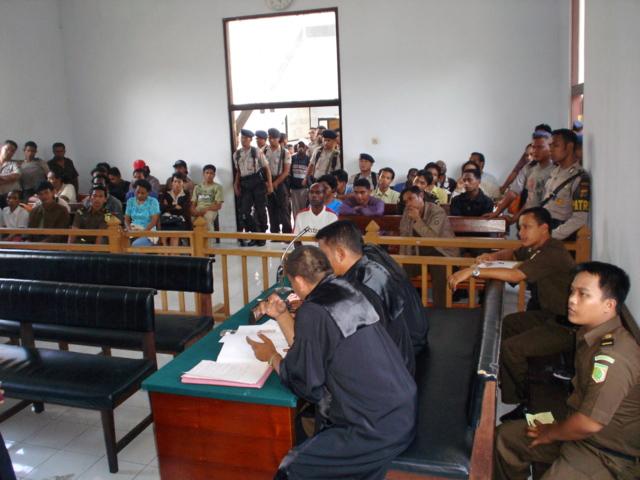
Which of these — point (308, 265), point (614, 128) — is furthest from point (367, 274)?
point (614, 128)

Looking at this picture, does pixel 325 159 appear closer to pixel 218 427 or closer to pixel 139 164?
pixel 139 164

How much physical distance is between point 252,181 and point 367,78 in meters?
2.22

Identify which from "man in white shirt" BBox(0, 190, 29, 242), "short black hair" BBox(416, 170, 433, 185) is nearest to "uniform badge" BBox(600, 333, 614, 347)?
"short black hair" BBox(416, 170, 433, 185)

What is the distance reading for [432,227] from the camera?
4.86 m

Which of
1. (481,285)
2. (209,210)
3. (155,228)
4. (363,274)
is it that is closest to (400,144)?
(209,210)

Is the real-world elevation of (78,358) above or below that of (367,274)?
below

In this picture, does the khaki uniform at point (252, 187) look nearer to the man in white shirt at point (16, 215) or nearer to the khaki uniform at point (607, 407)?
the man in white shirt at point (16, 215)

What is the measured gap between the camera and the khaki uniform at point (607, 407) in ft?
6.73

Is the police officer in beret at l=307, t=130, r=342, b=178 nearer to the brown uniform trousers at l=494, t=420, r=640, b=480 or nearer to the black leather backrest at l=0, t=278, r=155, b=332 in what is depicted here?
the black leather backrest at l=0, t=278, r=155, b=332

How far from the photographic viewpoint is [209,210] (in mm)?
8398

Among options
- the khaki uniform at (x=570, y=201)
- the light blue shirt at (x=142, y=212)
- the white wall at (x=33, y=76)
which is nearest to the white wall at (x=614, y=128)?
the khaki uniform at (x=570, y=201)

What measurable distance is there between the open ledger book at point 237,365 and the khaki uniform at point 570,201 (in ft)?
8.03

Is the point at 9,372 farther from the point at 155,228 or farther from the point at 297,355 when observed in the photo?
the point at 155,228

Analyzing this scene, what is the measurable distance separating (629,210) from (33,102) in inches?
364
